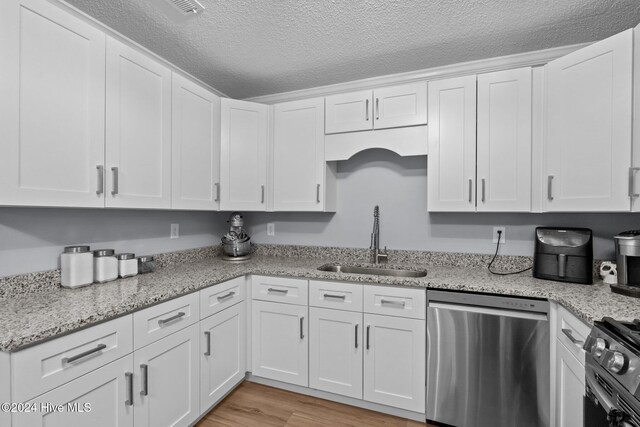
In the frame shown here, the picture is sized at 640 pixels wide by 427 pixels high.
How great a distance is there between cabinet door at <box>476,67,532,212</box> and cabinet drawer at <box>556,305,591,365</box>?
0.70m

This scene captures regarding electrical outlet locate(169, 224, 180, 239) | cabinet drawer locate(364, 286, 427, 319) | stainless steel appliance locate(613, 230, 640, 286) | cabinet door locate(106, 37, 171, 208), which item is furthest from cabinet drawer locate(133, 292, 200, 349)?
stainless steel appliance locate(613, 230, 640, 286)

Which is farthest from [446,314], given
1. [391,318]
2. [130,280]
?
[130,280]

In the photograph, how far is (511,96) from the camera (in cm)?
197

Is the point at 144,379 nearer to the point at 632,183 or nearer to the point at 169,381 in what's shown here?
the point at 169,381

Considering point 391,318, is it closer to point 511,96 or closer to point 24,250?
point 511,96

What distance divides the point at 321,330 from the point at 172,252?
1326 mm

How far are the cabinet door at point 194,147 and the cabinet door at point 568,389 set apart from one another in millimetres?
2356

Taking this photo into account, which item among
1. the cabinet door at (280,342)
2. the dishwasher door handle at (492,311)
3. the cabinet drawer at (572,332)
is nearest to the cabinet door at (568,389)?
the cabinet drawer at (572,332)

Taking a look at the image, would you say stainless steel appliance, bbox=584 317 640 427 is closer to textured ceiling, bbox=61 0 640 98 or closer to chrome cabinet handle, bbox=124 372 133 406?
textured ceiling, bbox=61 0 640 98

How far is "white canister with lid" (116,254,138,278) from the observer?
188cm

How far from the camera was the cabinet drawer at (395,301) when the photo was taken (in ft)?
6.20

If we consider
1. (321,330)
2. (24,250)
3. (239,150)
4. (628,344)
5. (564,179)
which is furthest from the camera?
(239,150)

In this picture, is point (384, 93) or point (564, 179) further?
point (384, 93)

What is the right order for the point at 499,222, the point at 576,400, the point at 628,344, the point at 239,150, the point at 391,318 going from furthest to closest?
1. the point at 239,150
2. the point at 499,222
3. the point at 391,318
4. the point at 576,400
5. the point at 628,344
